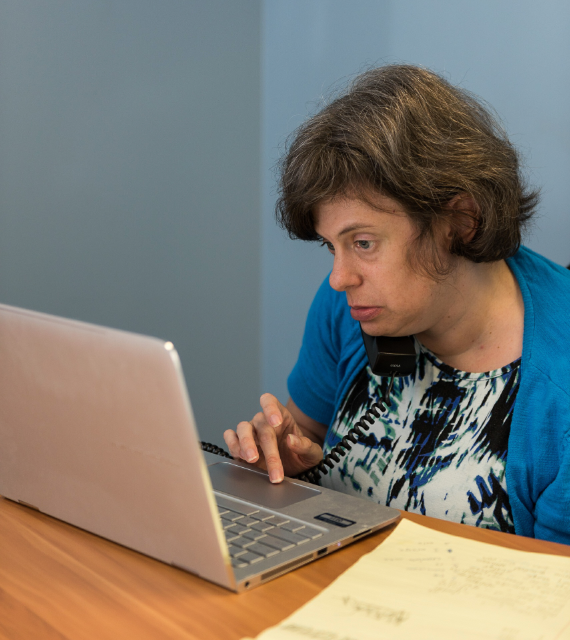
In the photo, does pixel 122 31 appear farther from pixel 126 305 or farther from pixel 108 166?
pixel 126 305

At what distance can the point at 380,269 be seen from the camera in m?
1.05

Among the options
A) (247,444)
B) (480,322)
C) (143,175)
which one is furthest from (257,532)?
(143,175)

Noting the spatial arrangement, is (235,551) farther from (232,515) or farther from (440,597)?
(440,597)

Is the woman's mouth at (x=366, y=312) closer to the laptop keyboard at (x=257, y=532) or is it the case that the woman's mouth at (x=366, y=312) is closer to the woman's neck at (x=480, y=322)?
the woman's neck at (x=480, y=322)

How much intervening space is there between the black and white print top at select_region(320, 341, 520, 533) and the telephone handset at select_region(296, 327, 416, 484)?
0.04 ft

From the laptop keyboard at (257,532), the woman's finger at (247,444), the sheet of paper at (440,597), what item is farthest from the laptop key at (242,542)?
the woman's finger at (247,444)

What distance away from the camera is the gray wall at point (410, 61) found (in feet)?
5.13

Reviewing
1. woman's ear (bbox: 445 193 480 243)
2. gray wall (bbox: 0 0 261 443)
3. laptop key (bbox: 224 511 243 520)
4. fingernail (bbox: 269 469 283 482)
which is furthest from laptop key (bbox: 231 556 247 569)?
gray wall (bbox: 0 0 261 443)

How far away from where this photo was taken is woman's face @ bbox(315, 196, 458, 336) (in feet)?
3.38

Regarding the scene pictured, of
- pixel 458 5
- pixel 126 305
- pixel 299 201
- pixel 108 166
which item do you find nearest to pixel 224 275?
pixel 126 305

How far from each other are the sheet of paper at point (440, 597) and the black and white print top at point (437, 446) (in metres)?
0.29

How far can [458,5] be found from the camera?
1731 millimetres

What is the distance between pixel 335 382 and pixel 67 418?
0.75m

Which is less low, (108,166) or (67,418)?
(108,166)
